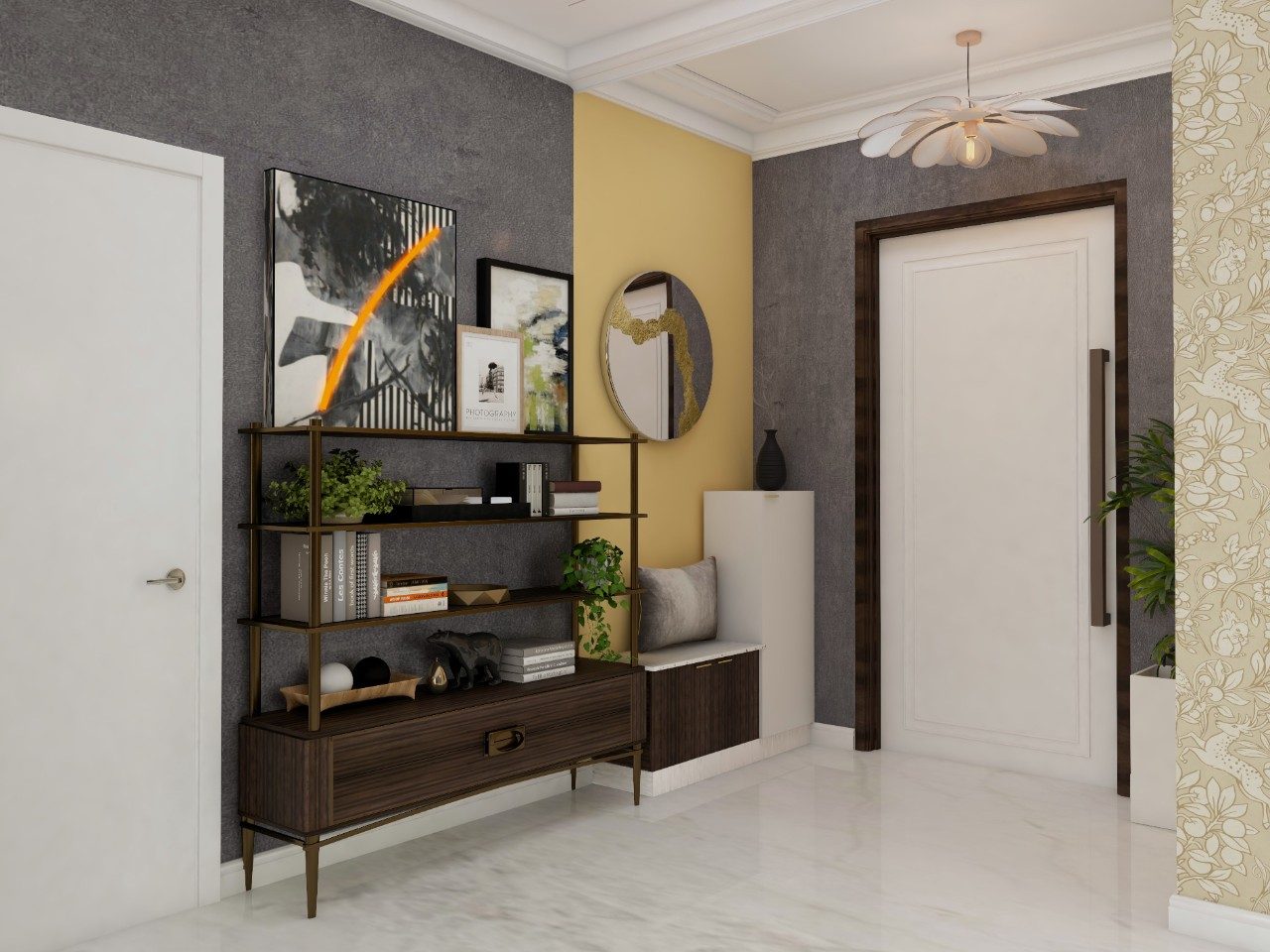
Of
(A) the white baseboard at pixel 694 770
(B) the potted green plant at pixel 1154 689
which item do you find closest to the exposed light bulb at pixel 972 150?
(B) the potted green plant at pixel 1154 689

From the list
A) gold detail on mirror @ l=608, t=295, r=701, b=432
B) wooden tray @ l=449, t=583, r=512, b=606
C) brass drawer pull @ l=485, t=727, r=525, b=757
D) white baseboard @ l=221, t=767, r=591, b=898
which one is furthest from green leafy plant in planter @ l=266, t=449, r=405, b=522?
gold detail on mirror @ l=608, t=295, r=701, b=432

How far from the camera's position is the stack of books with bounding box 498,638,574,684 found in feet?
12.0

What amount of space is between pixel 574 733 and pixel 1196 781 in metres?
1.94

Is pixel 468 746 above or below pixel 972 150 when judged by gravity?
below

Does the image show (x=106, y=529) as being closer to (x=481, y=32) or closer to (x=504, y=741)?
(x=504, y=741)

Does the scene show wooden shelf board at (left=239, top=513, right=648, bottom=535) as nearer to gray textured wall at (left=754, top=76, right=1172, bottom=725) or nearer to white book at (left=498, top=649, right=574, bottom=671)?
white book at (left=498, top=649, right=574, bottom=671)

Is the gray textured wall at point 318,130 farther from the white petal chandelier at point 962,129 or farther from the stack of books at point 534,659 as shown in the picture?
the white petal chandelier at point 962,129

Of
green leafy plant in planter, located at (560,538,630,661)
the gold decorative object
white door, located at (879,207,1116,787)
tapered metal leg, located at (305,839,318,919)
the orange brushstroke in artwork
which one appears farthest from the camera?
white door, located at (879,207,1116,787)

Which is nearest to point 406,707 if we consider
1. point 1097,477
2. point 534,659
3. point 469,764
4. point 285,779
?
point 469,764

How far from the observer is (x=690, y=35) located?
376cm

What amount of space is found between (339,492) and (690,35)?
6.78 ft

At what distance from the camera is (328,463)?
3154mm

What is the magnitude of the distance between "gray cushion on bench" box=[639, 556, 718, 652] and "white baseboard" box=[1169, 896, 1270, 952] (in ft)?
6.83

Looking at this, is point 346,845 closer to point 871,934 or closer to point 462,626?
point 462,626
